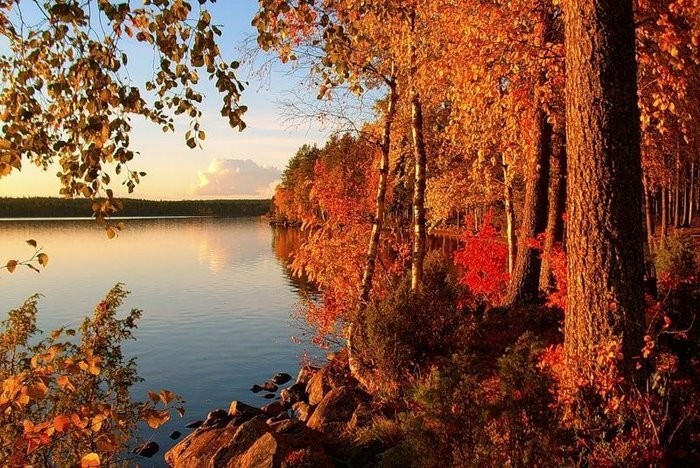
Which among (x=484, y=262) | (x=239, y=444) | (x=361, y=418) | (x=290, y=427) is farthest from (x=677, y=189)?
(x=239, y=444)

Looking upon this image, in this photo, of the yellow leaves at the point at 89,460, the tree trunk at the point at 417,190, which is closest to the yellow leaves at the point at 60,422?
the yellow leaves at the point at 89,460

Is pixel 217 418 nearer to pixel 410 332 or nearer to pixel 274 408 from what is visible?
pixel 274 408

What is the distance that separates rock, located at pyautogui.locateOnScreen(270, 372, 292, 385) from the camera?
19.8 metres

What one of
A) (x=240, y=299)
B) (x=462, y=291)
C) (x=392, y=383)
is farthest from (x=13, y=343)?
(x=240, y=299)

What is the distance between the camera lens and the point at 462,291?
14.9m

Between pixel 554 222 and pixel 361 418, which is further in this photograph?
pixel 554 222

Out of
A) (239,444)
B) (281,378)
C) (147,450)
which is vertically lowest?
(147,450)

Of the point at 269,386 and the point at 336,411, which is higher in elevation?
the point at 336,411

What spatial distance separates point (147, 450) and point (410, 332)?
7.59 metres

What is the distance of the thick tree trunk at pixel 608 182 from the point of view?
6.73m

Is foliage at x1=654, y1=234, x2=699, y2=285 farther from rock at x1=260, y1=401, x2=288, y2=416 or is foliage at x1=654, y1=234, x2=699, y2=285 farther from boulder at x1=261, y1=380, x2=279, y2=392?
boulder at x1=261, y1=380, x2=279, y2=392

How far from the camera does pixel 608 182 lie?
265 inches

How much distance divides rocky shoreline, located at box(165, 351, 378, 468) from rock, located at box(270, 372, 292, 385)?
369cm

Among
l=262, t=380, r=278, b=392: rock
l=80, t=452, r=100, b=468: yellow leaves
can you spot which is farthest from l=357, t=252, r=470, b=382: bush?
l=80, t=452, r=100, b=468: yellow leaves
